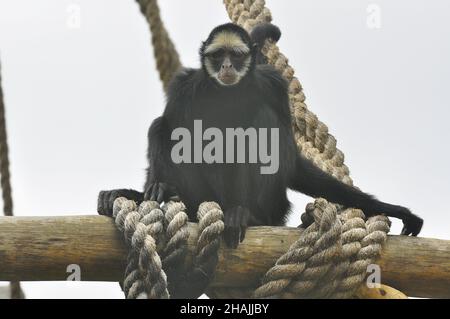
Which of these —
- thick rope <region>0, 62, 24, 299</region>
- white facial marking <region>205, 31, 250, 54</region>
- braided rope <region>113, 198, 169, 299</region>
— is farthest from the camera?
thick rope <region>0, 62, 24, 299</region>

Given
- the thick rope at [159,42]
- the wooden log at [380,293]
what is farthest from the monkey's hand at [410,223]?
the thick rope at [159,42]

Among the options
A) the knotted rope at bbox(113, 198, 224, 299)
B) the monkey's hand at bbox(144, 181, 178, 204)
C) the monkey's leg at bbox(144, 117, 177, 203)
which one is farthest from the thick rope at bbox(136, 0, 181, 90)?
the knotted rope at bbox(113, 198, 224, 299)

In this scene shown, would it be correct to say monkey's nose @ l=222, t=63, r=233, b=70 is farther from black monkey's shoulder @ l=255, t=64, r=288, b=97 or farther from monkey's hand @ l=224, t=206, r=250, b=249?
→ monkey's hand @ l=224, t=206, r=250, b=249

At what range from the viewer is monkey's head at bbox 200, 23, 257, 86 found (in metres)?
4.64

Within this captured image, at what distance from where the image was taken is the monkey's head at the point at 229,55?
15.2 ft

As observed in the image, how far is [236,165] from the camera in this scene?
4051 millimetres

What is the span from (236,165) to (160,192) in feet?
1.37

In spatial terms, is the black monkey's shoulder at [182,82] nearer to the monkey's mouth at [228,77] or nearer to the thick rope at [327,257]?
the monkey's mouth at [228,77]

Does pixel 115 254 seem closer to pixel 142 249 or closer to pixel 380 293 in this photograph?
pixel 142 249

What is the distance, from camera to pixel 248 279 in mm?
3463

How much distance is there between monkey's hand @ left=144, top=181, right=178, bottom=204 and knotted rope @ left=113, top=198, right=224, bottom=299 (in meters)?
0.43

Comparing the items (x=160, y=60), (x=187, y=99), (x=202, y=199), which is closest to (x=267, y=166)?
(x=202, y=199)
